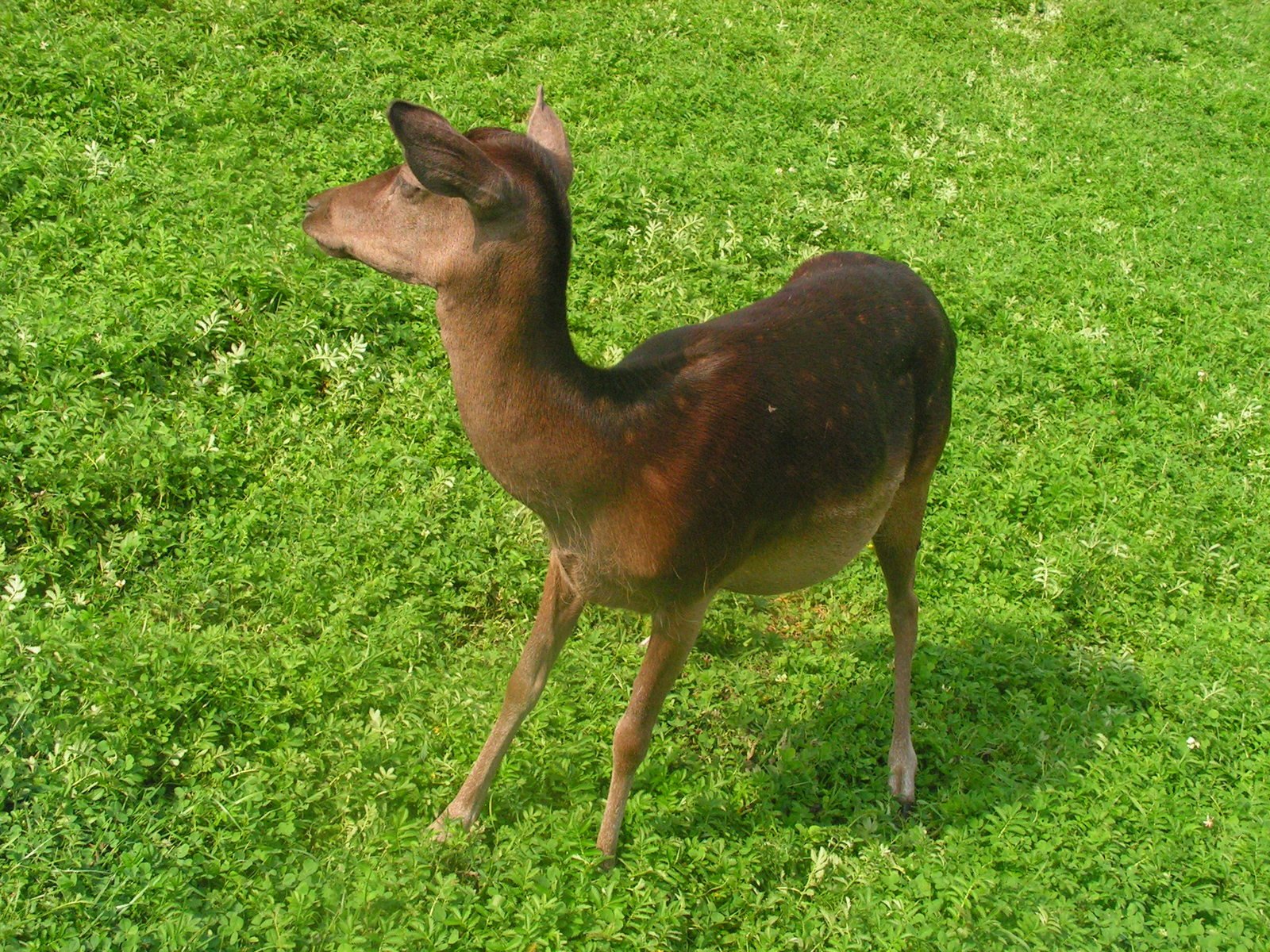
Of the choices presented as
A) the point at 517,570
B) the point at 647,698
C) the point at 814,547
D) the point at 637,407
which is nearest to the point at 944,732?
the point at 814,547

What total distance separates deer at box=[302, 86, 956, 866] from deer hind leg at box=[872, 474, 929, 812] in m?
0.14

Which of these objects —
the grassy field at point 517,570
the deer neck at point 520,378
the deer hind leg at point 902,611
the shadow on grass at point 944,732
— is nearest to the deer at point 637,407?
the deer neck at point 520,378

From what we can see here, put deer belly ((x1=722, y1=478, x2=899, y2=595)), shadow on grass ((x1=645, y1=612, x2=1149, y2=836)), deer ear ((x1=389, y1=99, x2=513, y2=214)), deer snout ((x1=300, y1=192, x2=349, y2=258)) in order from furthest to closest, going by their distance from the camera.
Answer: shadow on grass ((x1=645, y1=612, x2=1149, y2=836)) < deer belly ((x1=722, y1=478, x2=899, y2=595)) < deer snout ((x1=300, y1=192, x2=349, y2=258)) < deer ear ((x1=389, y1=99, x2=513, y2=214))

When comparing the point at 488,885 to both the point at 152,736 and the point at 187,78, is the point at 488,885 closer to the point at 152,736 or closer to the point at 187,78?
the point at 152,736

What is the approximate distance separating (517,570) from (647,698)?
1475 millimetres

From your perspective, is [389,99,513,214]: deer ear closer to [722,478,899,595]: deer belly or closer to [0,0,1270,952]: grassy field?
[722,478,899,595]: deer belly

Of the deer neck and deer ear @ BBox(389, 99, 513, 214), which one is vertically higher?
deer ear @ BBox(389, 99, 513, 214)

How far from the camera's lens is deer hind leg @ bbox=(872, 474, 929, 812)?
5.05 m

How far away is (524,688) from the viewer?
4332 mm

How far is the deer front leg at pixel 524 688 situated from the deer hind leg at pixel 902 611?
1.56 meters

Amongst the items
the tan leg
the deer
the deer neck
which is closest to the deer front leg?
the deer

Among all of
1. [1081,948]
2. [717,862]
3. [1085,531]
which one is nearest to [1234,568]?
[1085,531]

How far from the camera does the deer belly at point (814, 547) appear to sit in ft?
14.0

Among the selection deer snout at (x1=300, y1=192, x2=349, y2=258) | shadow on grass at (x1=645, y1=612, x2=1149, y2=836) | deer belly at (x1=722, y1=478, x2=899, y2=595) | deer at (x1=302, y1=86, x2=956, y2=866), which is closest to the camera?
deer at (x1=302, y1=86, x2=956, y2=866)
